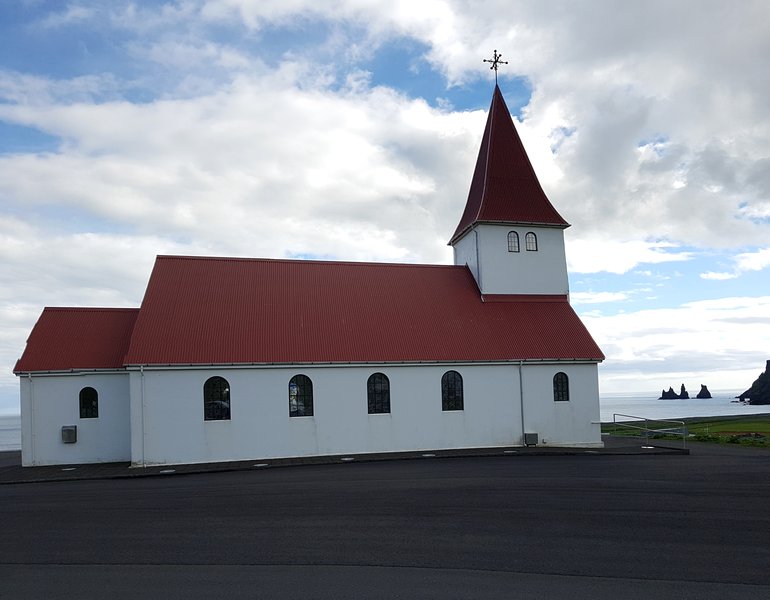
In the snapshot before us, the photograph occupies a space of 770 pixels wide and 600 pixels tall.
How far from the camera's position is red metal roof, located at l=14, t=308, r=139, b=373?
77.1ft

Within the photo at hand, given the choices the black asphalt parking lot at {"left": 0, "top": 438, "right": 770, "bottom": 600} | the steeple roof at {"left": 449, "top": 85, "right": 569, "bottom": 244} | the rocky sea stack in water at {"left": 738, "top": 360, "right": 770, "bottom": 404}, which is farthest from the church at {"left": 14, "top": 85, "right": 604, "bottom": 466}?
the rocky sea stack in water at {"left": 738, "top": 360, "right": 770, "bottom": 404}

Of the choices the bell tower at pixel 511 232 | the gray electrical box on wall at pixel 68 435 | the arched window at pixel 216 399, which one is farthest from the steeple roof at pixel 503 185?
the gray electrical box on wall at pixel 68 435

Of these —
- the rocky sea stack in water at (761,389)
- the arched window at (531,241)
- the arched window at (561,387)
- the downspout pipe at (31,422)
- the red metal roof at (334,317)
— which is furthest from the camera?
the rocky sea stack in water at (761,389)

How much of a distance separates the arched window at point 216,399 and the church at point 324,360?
0.05 metres

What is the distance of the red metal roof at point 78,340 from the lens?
2350cm

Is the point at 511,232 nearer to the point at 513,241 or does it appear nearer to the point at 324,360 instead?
the point at 513,241

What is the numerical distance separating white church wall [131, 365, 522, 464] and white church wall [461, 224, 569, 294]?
14.4ft

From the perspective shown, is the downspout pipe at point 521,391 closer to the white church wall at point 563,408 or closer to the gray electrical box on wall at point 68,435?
the white church wall at point 563,408

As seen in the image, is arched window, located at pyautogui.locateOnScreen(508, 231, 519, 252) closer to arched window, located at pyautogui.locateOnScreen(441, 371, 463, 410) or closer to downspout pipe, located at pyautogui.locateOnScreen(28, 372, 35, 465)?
arched window, located at pyautogui.locateOnScreen(441, 371, 463, 410)

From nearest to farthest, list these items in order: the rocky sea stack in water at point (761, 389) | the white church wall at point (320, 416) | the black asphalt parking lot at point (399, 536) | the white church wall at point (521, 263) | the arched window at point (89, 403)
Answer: the black asphalt parking lot at point (399, 536), the white church wall at point (320, 416), the arched window at point (89, 403), the white church wall at point (521, 263), the rocky sea stack in water at point (761, 389)

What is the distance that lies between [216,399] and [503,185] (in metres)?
15.1

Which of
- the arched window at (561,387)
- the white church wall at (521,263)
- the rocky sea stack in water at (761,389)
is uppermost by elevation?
the white church wall at (521,263)

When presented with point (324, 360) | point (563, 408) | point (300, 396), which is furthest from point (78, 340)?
point (563, 408)

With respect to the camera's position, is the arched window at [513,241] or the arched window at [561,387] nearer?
the arched window at [561,387]
